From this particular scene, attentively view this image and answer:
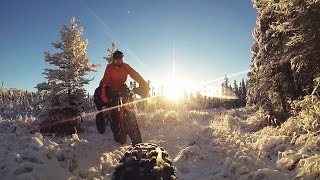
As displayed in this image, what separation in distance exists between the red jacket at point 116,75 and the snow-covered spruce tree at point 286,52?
485 cm

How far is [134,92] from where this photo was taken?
444 inches

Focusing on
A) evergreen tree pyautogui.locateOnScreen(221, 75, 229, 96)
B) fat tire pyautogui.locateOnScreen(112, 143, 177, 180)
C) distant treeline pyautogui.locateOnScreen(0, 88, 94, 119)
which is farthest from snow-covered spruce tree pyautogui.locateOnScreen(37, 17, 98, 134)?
evergreen tree pyautogui.locateOnScreen(221, 75, 229, 96)

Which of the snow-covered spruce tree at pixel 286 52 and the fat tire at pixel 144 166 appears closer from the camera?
the fat tire at pixel 144 166

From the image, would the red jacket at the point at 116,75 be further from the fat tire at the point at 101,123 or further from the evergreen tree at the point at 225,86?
the evergreen tree at the point at 225,86

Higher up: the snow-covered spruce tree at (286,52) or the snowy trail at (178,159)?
the snow-covered spruce tree at (286,52)

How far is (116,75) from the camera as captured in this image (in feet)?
A: 39.6

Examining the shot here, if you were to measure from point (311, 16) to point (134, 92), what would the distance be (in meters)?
5.53

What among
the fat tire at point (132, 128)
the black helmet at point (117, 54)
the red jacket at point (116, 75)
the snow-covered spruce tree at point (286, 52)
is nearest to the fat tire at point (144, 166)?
the snow-covered spruce tree at point (286, 52)

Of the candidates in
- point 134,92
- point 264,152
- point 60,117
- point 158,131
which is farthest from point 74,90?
point 264,152

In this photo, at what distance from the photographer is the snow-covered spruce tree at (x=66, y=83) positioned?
19.1 m

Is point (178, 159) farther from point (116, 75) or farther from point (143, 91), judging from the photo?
point (116, 75)

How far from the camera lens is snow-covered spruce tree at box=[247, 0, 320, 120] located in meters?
8.75

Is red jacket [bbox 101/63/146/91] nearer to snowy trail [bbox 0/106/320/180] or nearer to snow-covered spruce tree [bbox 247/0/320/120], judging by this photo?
snowy trail [bbox 0/106/320/180]

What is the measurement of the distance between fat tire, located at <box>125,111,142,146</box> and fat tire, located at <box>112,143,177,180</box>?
5549 mm
